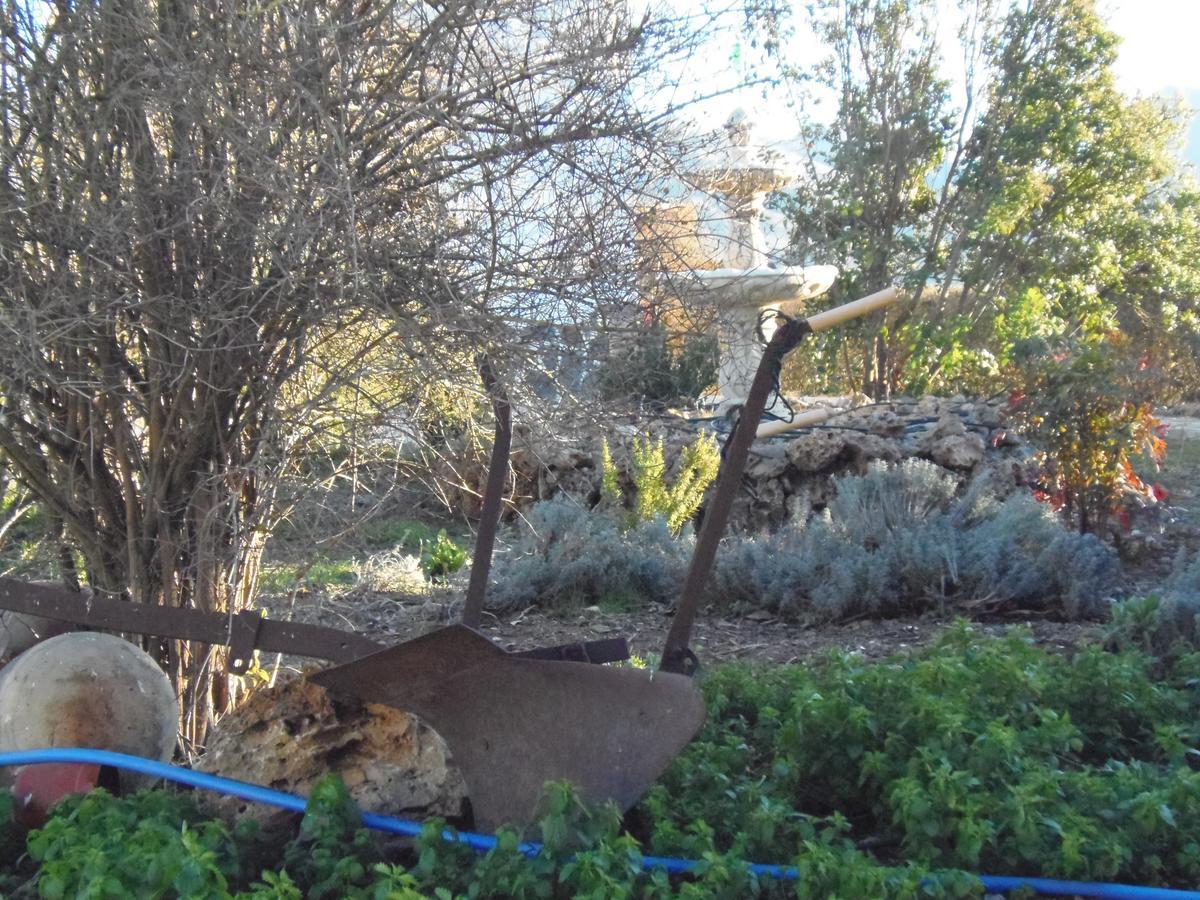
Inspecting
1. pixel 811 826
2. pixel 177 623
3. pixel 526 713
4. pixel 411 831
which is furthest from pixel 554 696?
pixel 177 623

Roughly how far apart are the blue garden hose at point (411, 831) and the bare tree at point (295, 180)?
657 mm

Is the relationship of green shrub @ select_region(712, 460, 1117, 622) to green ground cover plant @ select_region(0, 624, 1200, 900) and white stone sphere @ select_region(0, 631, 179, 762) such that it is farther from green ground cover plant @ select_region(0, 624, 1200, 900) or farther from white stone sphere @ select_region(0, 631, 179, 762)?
white stone sphere @ select_region(0, 631, 179, 762)

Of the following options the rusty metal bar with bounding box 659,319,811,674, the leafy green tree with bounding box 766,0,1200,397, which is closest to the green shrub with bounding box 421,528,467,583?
the rusty metal bar with bounding box 659,319,811,674

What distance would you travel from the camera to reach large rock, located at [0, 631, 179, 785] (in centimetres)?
322

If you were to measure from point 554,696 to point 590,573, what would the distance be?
3.34 metres

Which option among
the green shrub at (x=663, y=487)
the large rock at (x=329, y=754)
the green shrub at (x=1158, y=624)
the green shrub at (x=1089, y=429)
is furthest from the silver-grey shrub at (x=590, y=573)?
the large rock at (x=329, y=754)

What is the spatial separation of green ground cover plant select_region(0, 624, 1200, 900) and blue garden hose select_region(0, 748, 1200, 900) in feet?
0.11

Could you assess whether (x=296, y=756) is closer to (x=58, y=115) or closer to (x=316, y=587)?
(x=58, y=115)

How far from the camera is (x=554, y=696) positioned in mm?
2840

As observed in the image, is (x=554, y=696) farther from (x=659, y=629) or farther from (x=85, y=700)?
(x=659, y=629)

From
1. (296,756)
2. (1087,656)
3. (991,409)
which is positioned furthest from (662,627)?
(991,409)

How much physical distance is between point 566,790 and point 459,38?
171cm

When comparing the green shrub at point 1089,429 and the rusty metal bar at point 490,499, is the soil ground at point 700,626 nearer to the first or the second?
the green shrub at point 1089,429

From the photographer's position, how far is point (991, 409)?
866 cm
